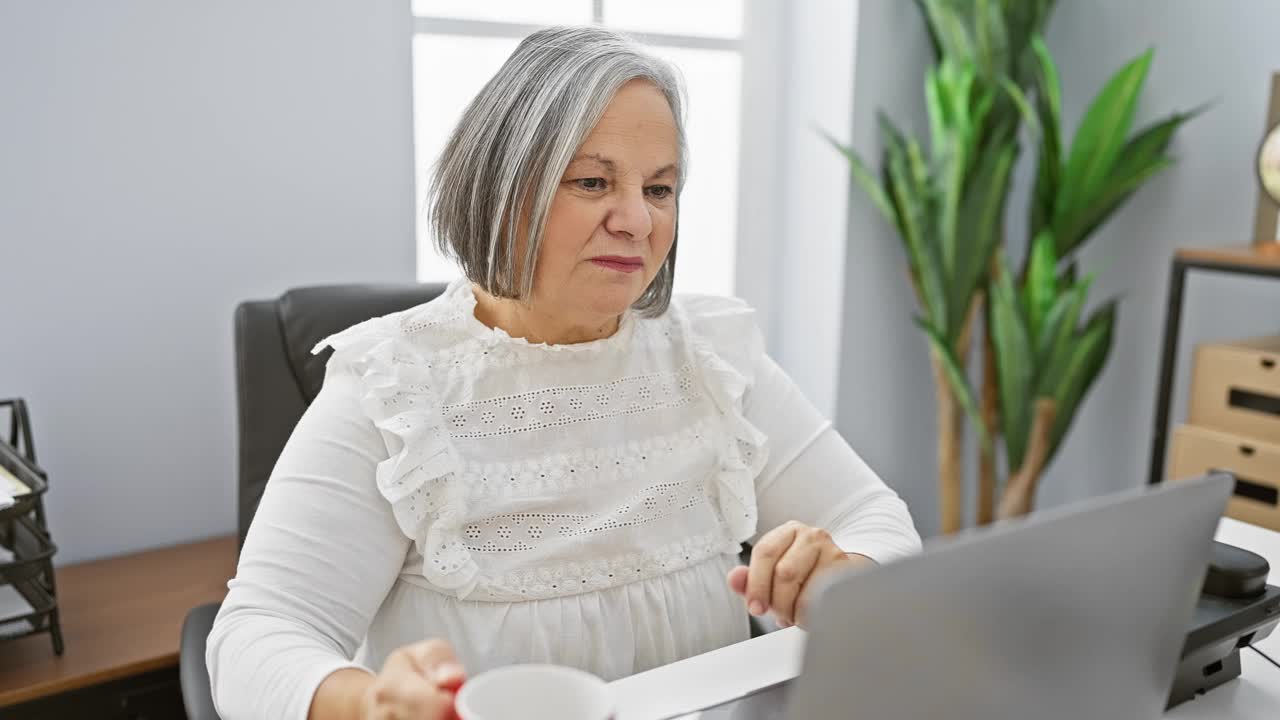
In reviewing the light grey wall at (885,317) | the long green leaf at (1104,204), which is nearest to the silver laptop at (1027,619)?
the long green leaf at (1104,204)

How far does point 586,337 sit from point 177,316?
1.05 metres

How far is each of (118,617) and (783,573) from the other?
49.9 inches

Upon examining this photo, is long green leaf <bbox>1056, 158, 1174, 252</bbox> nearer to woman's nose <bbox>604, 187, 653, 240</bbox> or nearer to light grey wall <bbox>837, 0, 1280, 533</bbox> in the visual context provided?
light grey wall <bbox>837, 0, 1280, 533</bbox>

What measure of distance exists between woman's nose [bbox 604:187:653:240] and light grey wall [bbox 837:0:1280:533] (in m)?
1.68

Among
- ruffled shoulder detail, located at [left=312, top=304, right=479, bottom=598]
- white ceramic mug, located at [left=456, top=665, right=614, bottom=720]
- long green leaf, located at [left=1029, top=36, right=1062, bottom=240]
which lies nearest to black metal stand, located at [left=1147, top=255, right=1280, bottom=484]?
long green leaf, located at [left=1029, top=36, right=1062, bottom=240]

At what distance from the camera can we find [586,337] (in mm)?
→ 1224

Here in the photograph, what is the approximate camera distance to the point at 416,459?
1042mm

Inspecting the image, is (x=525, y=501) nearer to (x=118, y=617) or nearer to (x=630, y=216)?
(x=630, y=216)

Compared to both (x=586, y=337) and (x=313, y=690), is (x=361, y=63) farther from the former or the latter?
(x=313, y=690)

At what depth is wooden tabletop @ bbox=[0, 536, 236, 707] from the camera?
4.91ft

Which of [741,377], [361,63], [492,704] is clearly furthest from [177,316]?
[492,704]

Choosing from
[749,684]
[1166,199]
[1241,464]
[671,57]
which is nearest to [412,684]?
[749,684]

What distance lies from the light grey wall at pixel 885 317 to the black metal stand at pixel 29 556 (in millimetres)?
1910

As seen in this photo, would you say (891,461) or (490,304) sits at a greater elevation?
(490,304)
